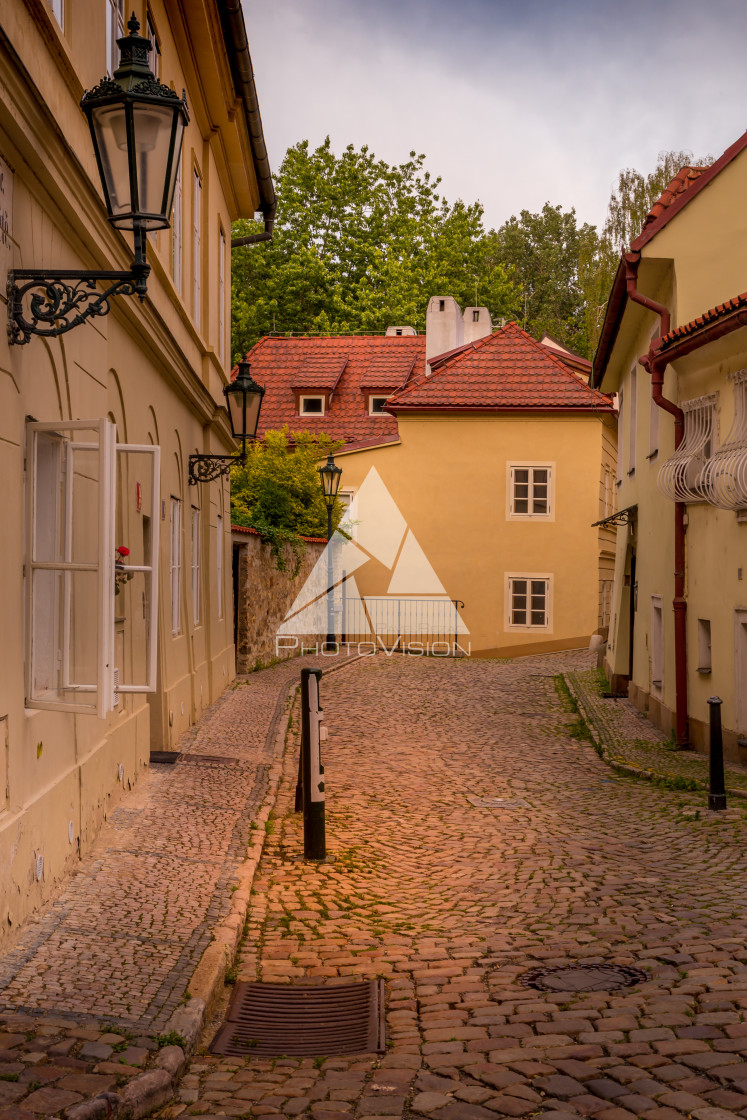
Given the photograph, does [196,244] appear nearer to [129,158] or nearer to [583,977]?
[129,158]

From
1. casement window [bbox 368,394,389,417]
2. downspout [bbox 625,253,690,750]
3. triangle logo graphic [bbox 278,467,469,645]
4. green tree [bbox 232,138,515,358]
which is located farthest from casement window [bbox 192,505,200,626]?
green tree [bbox 232,138,515,358]

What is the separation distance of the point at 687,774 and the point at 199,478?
7.08 m

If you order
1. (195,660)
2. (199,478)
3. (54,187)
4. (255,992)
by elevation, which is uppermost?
(54,187)

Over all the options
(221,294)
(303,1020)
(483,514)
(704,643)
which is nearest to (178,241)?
(221,294)

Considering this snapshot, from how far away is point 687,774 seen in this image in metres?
11.3

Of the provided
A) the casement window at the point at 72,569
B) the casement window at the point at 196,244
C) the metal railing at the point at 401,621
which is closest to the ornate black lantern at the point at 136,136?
the casement window at the point at 72,569

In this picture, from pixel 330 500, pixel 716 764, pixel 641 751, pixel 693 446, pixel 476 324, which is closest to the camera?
pixel 716 764

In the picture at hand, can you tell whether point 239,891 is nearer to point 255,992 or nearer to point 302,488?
point 255,992

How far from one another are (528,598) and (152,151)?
2424cm

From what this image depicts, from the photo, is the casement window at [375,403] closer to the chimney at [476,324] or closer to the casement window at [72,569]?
the chimney at [476,324]

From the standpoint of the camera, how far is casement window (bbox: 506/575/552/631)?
1148 inches

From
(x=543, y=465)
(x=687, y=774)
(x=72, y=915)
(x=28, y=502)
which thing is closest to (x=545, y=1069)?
(x=72, y=915)

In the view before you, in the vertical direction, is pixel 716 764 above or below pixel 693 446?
below

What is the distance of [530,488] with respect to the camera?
29.4m
